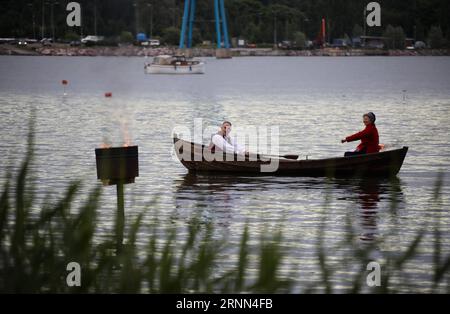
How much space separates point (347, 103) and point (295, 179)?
1843 inches

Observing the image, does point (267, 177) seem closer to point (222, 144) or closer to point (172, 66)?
point (222, 144)

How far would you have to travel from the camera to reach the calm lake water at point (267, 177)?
49.3 ft

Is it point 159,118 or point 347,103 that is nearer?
point 159,118

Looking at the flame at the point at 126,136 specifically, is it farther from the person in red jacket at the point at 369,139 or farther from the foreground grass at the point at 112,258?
the person in red jacket at the point at 369,139

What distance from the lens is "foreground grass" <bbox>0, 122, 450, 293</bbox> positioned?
5.80 metres

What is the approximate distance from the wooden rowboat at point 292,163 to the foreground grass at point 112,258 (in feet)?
55.0

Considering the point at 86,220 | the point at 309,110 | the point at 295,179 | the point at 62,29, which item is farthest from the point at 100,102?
the point at 86,220

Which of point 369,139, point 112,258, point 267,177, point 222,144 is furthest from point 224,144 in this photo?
point 112,258

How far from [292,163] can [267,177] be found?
0.82m

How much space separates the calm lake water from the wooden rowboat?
0.23m

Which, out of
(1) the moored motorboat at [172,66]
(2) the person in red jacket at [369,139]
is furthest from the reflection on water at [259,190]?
(1) the moored motorboat at [172,66]

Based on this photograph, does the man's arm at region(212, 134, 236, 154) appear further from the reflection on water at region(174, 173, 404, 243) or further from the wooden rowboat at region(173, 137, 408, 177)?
the reflection on water at region(174, 173, 404, 243)
